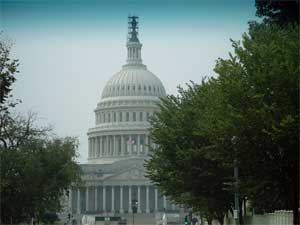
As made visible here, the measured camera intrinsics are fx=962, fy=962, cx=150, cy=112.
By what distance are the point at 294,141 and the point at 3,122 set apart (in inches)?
734

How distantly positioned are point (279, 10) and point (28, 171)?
25.0 meters

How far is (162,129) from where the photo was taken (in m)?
60.8

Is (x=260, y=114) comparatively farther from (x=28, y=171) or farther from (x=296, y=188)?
(x=28, y=171)

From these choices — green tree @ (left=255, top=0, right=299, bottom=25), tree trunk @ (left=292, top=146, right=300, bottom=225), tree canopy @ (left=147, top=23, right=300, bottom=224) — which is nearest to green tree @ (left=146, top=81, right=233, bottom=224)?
tree canopy @ (left=147, top=23, right=300, bottom=224)

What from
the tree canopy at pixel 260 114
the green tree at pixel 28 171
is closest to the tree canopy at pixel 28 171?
the green tree at pixel 28 171

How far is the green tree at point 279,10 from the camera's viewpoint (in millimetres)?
47603

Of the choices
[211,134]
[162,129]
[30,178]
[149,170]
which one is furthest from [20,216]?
[211,134]

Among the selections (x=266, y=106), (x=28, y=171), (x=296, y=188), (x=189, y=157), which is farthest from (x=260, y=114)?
(x=28, y=171)

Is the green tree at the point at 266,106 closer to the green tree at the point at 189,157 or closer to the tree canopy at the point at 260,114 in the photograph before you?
the tree canopy at the point at 260,114

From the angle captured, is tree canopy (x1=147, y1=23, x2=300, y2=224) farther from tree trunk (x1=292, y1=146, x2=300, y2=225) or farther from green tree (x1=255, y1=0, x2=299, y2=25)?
green tree (x1=255, y1=0, x2=299, y2=25)

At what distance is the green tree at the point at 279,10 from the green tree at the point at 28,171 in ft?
57.0

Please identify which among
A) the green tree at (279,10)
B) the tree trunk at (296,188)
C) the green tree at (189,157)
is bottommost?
the tree trunk at (296,188)

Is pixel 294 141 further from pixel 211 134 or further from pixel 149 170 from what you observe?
pixel 149 170

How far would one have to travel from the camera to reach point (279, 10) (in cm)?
4947
